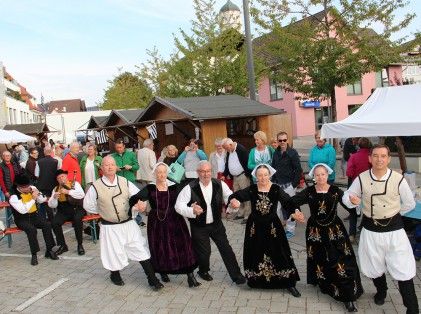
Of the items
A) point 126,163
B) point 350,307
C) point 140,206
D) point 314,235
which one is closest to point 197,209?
point 140,206

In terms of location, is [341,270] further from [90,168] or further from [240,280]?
[90,168]

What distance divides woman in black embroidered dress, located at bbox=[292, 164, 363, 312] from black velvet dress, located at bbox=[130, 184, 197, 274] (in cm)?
151

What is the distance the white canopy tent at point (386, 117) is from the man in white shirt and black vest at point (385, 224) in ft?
5.07

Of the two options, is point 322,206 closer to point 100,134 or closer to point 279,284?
point 279,284

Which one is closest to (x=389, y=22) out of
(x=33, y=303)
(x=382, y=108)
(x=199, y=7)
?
(x=199, y=7)

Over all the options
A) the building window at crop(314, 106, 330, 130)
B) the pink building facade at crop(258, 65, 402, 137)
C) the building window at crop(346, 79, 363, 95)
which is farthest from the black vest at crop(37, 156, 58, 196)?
the building window at crop(346, 79, 363, 95)

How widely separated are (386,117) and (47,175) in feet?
21.1

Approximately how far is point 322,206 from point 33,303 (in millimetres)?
3764

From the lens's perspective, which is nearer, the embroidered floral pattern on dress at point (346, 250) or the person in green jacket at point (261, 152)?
the embroidered floral pattern on dress at point (346, 250)

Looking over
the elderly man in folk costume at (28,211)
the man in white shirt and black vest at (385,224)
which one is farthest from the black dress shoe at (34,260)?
the man in white shirt and black vest at (385,224)

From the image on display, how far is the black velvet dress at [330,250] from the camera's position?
4688 millimetres

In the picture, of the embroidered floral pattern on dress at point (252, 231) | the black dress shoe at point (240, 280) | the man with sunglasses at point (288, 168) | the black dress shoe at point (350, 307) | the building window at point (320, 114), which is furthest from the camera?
the building window at point (320, 114)

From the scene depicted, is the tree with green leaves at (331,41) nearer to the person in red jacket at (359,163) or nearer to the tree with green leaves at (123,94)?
the person in red jacket at (359,163)

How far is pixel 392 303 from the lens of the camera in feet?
15.7
